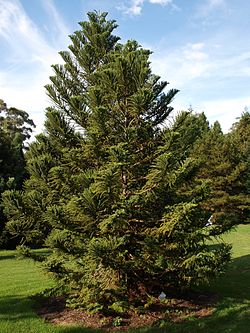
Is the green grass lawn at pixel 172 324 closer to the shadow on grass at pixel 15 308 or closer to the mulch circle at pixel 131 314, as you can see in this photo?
the shadow on grass at pixel 15 308

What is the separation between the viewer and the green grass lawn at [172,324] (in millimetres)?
6844

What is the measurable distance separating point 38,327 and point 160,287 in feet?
9.29

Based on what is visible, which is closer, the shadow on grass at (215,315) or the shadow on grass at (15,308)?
the shadow on grass at (215,315)

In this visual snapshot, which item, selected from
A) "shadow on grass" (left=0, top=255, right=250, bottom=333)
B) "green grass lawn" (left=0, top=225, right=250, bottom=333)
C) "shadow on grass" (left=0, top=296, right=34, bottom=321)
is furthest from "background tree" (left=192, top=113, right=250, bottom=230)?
"shadow on grass" (left=0, top=296, right=34, bottom=321)

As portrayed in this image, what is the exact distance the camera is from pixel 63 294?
927cm

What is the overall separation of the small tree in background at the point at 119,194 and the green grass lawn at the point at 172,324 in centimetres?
77

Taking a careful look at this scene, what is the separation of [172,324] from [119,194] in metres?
2.58

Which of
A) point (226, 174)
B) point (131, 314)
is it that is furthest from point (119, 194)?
point (226, 174)

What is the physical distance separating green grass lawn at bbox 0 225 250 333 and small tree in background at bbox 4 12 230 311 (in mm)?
769

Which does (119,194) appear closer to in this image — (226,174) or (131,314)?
(131,314)

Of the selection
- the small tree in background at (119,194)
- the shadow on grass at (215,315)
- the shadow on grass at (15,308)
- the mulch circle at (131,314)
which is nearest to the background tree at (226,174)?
the shadow on grass at (215,315)

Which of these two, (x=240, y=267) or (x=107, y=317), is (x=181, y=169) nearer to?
(x=107, y=317)

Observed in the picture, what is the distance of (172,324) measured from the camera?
705cm

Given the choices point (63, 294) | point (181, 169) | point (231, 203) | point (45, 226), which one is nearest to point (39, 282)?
point (63, 294)
